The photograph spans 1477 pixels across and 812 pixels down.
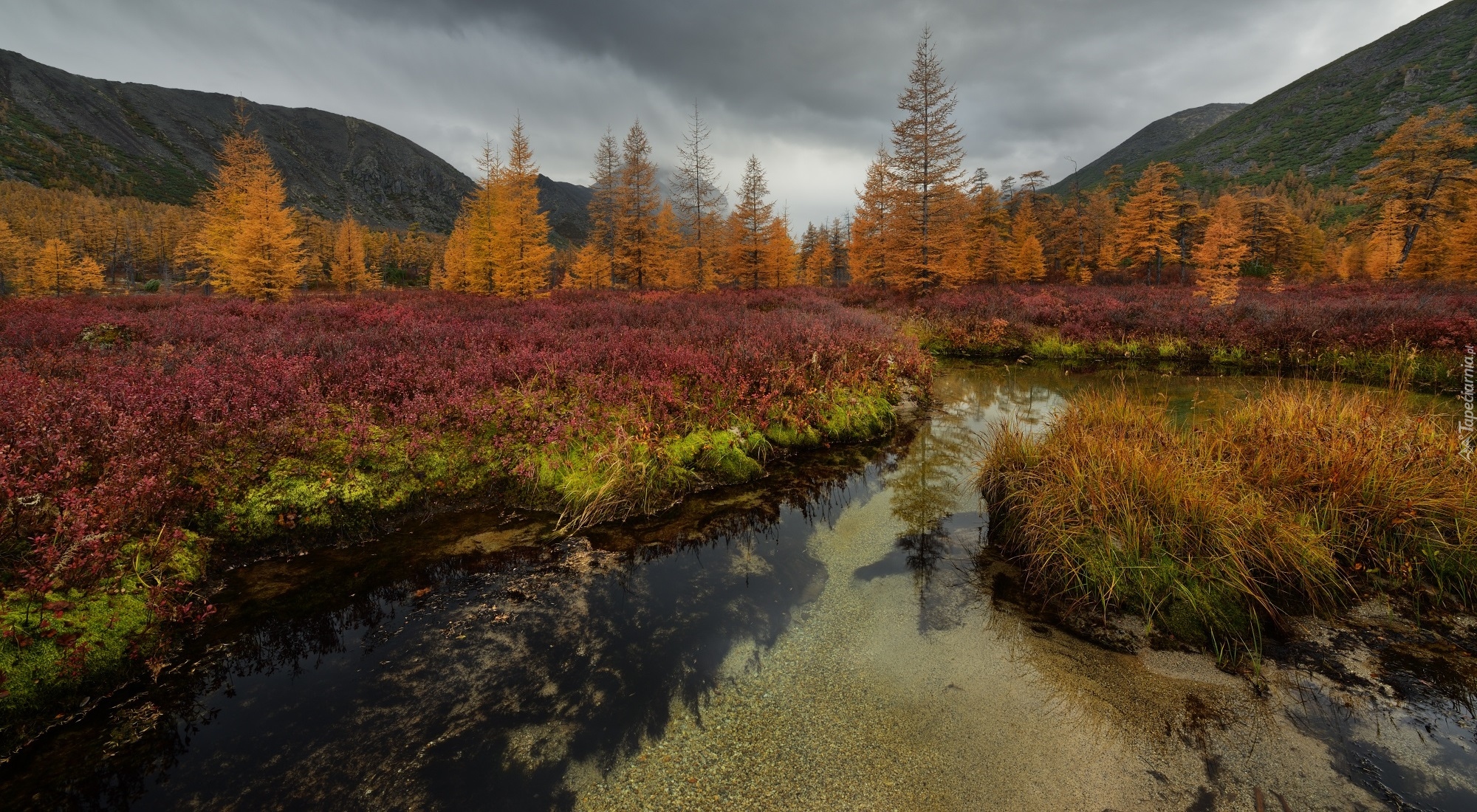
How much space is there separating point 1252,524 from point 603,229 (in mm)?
40542

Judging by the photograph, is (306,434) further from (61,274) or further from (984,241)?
(61,274)

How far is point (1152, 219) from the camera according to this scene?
131 ft

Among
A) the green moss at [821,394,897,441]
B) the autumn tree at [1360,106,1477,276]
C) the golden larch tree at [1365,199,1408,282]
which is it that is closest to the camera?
the green moss at [821,394,897,441]

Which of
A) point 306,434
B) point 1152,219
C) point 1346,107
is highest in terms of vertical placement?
point 1346,107

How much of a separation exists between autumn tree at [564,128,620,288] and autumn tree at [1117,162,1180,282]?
39.9 meters

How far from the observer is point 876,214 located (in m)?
38.0

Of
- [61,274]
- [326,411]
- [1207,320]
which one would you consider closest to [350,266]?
[61,274]

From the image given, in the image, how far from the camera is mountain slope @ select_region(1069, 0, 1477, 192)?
112m

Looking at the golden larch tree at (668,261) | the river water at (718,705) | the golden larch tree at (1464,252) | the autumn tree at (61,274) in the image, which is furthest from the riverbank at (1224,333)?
the autumn tree at (61,274)

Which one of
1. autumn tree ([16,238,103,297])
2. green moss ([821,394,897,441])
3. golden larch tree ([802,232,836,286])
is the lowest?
green moss ([821,394,897,441])

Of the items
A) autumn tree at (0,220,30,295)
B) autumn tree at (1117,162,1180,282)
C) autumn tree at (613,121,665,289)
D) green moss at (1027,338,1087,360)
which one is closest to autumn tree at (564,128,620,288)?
autumn tree at (613,121,665,289)

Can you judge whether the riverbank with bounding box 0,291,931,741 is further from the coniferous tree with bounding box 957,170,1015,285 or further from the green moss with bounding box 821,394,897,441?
the coniferous tree with bounding box 957,170,1015,285

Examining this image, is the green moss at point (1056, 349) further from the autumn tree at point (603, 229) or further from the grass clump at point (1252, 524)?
the autumn tree at point (603, 229)

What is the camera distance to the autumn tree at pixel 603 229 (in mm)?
35656
